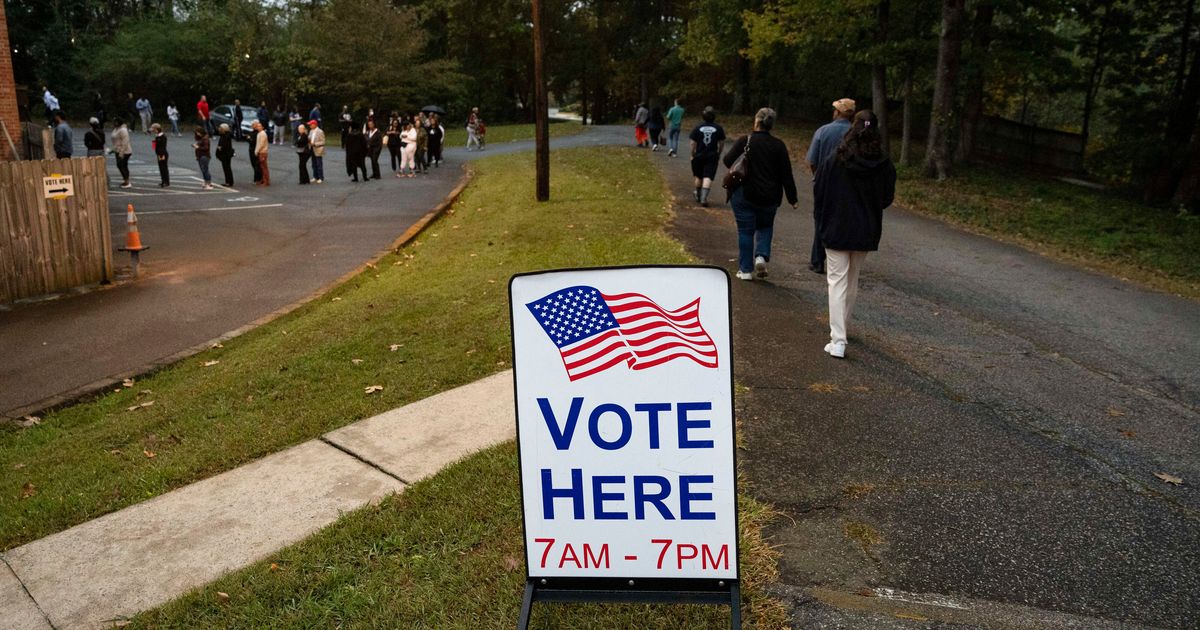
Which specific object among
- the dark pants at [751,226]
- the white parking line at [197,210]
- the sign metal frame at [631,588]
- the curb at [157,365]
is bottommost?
the curb at [157,365]

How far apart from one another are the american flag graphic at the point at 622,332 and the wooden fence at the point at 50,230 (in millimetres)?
10528

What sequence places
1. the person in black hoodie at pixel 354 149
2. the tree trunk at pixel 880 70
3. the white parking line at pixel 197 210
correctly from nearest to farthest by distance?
the white parking line at pixel 197 210 < the person in black hoodie at pixel 354 149 < the tree trunk at pixel 880 70

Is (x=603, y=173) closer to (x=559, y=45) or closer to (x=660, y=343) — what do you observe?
(x=660, y=343)

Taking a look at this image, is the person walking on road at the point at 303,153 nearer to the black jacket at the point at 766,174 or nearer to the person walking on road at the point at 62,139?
the person walking on road at the point at 62,139

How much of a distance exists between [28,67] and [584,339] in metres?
60.6

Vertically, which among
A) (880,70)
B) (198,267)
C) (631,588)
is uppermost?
(880,70)

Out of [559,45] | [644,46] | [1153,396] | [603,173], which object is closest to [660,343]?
[1153,396]

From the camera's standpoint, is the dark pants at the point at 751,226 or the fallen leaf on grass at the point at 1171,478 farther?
the dark pants at the point at 751,226

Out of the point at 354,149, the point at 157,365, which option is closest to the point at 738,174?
the point at 157,365

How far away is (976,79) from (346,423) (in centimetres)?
2301

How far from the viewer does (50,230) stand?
11.1 metres

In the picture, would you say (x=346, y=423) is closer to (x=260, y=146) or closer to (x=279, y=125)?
(x=260, y=146)

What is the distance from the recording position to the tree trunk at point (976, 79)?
2241 cm

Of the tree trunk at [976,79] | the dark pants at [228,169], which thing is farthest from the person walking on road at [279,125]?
the tree trunk at [976,79]
